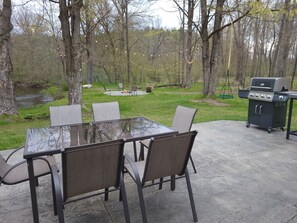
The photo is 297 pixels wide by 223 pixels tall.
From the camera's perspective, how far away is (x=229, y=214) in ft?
6.33

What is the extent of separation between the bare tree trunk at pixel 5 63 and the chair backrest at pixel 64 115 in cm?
332

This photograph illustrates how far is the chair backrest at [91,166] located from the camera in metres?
1.45

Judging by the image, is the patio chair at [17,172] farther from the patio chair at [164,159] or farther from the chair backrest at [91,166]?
the patio chair at [164,159]

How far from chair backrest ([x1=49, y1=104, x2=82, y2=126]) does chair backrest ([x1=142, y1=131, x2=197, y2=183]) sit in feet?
5.40

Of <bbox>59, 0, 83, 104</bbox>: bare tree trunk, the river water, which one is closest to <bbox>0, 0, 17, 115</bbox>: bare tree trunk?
<bbox>59, 0, 83, 104</bbox>: bare tree trunk

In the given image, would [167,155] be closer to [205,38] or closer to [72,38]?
[72,38]

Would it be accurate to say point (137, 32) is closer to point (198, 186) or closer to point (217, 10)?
point (217, 10)

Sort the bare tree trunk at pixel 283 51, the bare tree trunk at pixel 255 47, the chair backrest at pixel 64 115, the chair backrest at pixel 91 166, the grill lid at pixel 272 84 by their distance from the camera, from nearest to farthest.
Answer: the chair backrest at pixel 91 166, the chair backrest at pixel 64 115, the grill lid at pixel 272 84, the bare tree trunk at pixel 283 51, the bare tree trunk at pixel 255 47

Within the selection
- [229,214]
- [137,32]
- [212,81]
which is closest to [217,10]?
[212,81]

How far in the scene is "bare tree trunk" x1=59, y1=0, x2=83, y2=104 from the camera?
17.6ft

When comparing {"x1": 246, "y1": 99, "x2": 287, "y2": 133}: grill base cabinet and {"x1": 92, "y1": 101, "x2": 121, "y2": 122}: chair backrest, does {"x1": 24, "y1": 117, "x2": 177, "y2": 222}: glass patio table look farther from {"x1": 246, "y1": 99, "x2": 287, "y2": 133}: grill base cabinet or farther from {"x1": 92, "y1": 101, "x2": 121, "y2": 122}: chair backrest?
{"x1": 246, "y1": 99, "x2": 287, "y2": 133}: grill base cabinet

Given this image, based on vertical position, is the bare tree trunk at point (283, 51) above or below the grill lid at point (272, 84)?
above

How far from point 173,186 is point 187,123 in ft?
2.69

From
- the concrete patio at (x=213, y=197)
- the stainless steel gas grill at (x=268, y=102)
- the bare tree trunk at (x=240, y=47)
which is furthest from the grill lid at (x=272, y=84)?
the bare tree trunk at (x=240, y=47)
